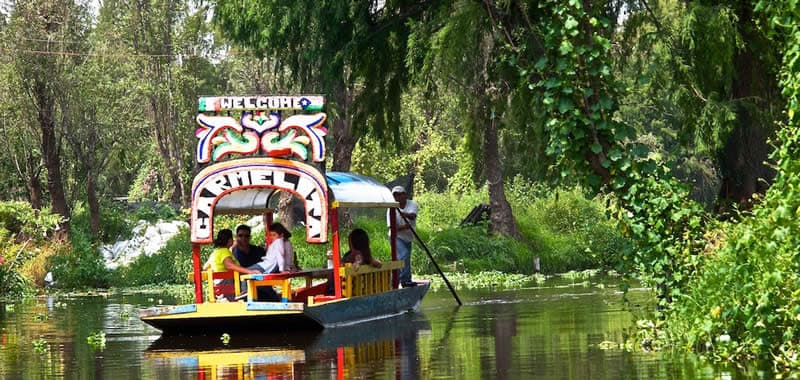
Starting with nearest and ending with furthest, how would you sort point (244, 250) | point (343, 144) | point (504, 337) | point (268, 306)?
point (504, 337), point (268, 306), point (244, 250), point (343, 144)

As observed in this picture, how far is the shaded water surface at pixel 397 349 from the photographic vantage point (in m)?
13.5

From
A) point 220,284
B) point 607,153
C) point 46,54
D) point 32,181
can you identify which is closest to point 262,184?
point 220,284

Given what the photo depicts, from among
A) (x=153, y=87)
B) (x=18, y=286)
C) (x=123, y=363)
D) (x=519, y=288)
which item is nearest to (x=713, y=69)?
(x=123, y=363)

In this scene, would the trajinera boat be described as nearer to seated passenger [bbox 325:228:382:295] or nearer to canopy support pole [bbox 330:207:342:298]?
canopy support pole [bbox 330:207:342:298]

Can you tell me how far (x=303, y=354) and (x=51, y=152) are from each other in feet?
87.5

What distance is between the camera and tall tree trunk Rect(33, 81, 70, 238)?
132ft

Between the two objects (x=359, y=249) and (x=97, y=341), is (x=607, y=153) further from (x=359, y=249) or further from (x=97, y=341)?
(x=97, y=341)

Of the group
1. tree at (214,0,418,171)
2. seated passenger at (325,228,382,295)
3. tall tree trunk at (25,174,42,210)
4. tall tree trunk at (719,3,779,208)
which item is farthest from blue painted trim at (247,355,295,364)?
tall tree trunk at (25,174,42,210)

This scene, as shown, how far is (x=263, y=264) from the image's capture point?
778 inches

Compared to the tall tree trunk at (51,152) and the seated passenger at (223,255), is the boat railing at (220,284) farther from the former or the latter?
the tall tree trunk at (51,152)

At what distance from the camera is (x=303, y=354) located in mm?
16219

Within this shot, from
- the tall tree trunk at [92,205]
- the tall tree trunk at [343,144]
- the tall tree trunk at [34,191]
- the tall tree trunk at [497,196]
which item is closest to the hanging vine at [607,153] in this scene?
the tall tree trunk at [343,144]

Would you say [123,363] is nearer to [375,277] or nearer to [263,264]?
[263,264]

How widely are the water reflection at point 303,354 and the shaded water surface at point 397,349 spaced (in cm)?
1
